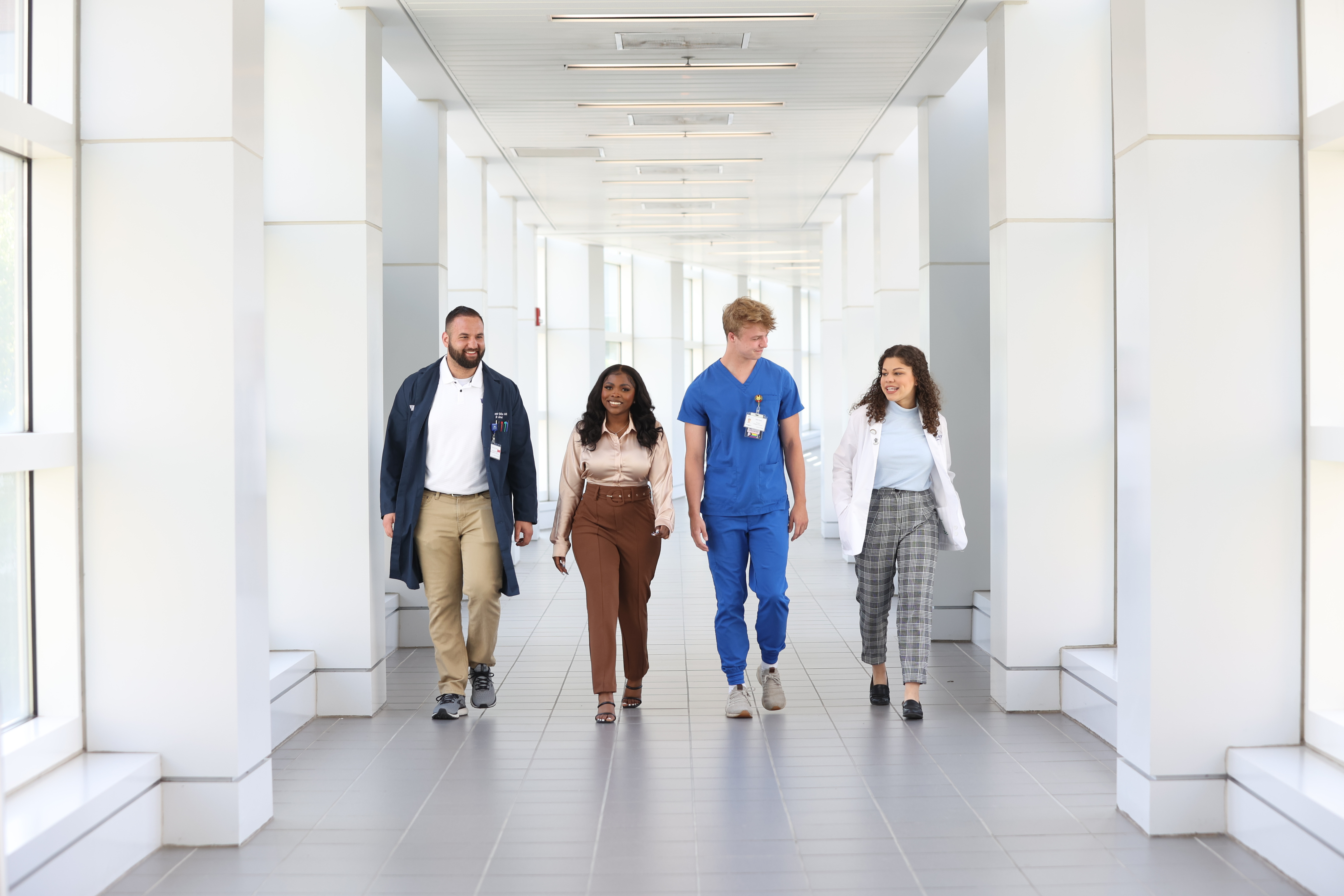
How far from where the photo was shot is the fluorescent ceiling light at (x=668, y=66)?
6520 millimetres

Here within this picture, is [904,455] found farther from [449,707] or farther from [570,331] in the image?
[570,331]

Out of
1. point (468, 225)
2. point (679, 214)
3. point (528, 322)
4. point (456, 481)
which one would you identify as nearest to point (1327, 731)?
point (456, 481)

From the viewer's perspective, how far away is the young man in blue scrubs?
189 inches

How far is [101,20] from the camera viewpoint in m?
3.34

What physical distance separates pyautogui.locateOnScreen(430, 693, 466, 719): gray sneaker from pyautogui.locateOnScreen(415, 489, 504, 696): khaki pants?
27 mm

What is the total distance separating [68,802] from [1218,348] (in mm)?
3504

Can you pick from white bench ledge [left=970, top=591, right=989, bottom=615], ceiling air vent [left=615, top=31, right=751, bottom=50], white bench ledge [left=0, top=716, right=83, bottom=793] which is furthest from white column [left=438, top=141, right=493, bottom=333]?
white bench ledge [left=0, top=716, right=83, bottom=793]

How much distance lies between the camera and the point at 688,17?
18.7 ft

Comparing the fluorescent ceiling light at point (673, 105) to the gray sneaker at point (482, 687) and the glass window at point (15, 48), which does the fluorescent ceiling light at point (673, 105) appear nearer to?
the gray sneaker at point (482, 687)

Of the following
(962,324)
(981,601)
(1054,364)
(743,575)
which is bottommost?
(981,601)

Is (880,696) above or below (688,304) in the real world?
below

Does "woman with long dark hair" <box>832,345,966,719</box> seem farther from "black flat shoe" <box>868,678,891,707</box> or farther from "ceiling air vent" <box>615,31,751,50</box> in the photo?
"ceiling air vent" <box>615,31,751,50</box>

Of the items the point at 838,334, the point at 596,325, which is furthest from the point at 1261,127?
the point at 596,325

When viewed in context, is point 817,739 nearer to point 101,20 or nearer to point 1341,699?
point 1341,699
